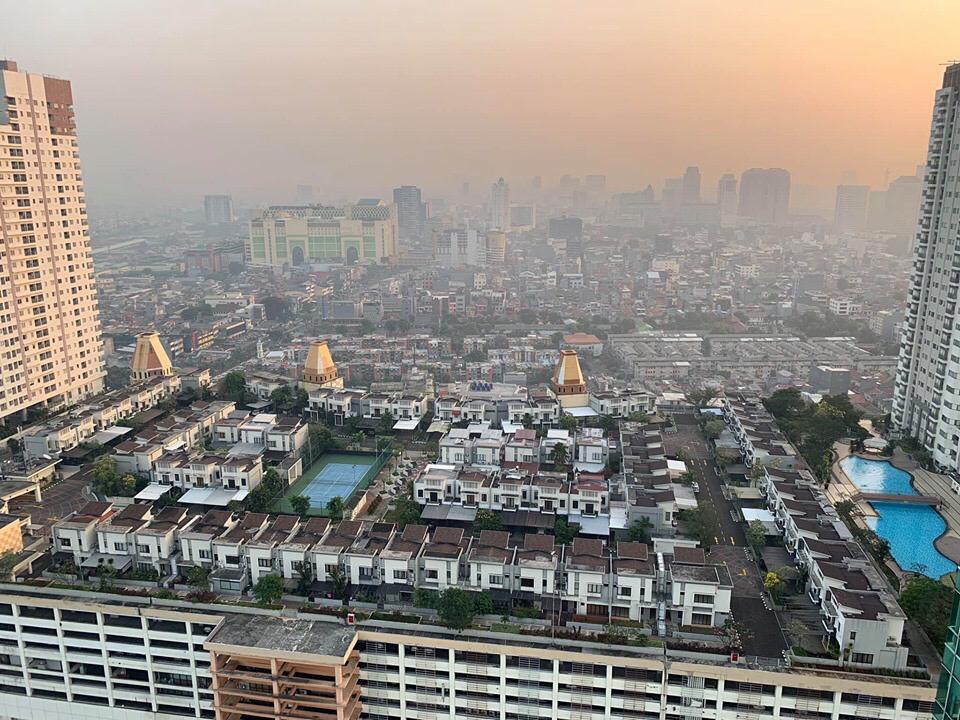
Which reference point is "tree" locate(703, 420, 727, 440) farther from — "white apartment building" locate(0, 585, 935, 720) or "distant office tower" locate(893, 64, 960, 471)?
"white apartment building" locate(0, 585, 935, 720)

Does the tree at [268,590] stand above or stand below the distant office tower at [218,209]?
below

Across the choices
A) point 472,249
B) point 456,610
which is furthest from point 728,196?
point 456,610

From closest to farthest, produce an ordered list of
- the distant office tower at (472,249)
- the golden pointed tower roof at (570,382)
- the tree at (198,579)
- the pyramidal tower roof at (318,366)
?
the tree at (198,579) → the golden pointed tower roof at (570,382) → the pyramidal tower roof at (318,366) → the distant office tower at (472,249)

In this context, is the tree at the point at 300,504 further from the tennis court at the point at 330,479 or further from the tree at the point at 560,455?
the tree at the point at 560,455

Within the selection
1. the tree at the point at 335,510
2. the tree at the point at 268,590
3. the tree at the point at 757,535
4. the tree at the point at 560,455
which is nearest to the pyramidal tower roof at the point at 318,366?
the tree at the point at 560,455

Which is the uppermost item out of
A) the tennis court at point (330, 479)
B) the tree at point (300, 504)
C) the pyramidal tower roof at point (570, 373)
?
the pyramidal tower roof at point (570, 373)

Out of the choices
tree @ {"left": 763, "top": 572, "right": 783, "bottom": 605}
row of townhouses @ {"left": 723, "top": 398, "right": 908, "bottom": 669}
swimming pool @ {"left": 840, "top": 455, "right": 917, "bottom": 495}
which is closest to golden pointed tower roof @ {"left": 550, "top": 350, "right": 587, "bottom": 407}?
row of townhouses @ {"left": 723, "top": 398, "right": 908, "bottom": 669}

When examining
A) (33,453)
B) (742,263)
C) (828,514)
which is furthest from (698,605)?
(742,263)

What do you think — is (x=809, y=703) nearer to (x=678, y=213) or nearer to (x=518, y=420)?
(x=518, y=420)
